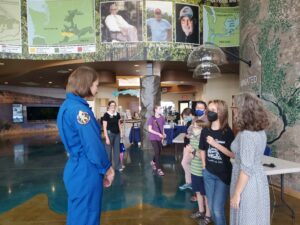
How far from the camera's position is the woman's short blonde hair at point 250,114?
1646 millimetres

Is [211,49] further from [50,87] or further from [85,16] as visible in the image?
[50,87]

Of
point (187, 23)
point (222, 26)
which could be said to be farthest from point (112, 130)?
point (222, 26)

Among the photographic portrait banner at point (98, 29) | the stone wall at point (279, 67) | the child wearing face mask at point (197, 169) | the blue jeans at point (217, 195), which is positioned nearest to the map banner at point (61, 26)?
the photographic portrait banner at point (98, 29)

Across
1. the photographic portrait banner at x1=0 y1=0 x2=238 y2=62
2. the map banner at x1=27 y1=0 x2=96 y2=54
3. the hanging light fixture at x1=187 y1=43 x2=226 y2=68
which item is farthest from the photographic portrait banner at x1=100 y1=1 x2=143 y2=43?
the hanging light fixture at x1=187 y1=43 x2=226 y2=68

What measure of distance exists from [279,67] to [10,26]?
6.98 metres

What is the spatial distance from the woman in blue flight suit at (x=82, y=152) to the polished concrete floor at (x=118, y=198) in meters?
1.30

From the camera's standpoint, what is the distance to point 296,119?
3.69m

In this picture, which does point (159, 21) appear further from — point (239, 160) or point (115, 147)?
point (239, 160)

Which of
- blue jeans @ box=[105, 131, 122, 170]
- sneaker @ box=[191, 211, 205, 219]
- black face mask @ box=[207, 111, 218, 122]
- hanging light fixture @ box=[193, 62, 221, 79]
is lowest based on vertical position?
sneaker @ box=[191, 211, 205, 219]

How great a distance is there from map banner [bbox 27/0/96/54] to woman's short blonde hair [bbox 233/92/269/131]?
5907mm

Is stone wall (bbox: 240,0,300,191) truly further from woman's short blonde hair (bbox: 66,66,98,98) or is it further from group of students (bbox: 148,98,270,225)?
woman's short blonde hair (bbox: 66,66,98,98)

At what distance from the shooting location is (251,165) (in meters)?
1.59

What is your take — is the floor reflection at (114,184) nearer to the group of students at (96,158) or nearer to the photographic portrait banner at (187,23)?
the group of students at (96,158)

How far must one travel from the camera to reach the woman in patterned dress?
5.28ft
